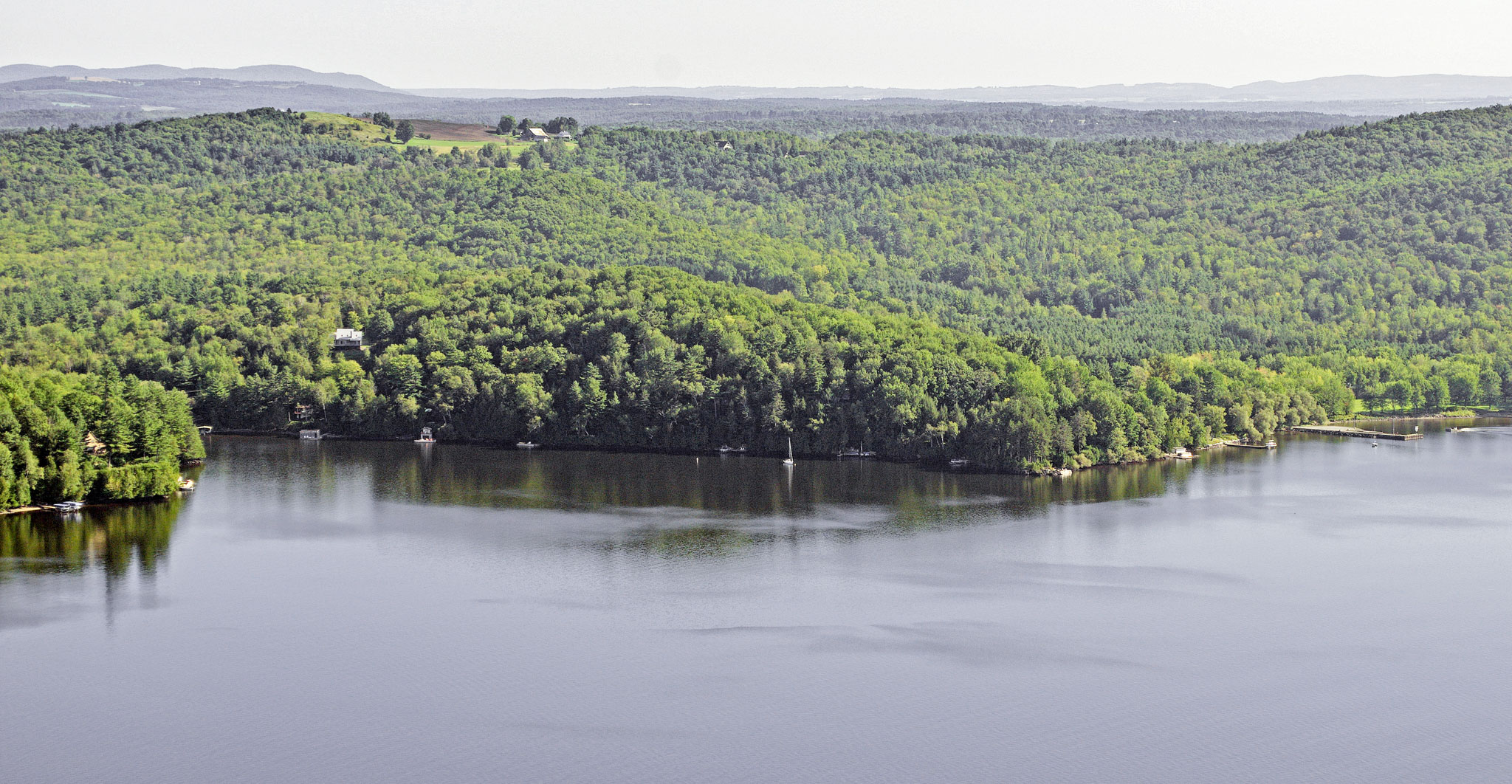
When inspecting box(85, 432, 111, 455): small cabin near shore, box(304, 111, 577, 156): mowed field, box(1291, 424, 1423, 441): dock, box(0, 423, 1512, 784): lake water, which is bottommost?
box(0, 423, 1512, 784): lake water

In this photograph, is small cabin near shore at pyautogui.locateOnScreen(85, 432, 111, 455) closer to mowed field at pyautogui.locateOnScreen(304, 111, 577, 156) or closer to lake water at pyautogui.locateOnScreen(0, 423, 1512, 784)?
lake water at pyautogui.locateOnScreen(0, 423, 1512, 784)

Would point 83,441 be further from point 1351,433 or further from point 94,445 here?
point 1351,433

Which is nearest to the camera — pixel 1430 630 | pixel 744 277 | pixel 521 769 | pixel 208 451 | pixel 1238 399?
pixel 521 769

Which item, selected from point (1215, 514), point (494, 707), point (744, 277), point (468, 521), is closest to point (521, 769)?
point (494, 707)

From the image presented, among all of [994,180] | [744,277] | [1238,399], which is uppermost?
[994,180]

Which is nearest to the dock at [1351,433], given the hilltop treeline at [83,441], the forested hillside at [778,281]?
the forested hillside at [778,281]

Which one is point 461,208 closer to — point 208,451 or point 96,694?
point 208,451

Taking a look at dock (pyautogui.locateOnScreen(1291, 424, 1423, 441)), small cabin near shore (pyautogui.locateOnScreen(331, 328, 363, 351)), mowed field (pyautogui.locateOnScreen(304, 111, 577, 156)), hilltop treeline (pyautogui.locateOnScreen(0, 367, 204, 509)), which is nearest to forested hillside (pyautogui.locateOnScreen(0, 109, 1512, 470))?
small cabin near shore (pyautogui.locateOnScreen(331, 328, 363, 351))
